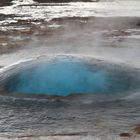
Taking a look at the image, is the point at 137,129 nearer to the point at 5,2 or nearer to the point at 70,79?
the point at 70,79

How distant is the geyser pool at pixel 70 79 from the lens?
910 cm

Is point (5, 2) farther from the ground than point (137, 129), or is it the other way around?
point (137, 129)

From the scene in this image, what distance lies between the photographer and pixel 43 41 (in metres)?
19.1

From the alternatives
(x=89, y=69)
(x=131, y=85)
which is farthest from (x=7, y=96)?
(x=131, y=85)

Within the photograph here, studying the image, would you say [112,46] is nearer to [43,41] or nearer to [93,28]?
[43,41]

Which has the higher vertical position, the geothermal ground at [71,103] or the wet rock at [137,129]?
the geothermal ground at [71,103]

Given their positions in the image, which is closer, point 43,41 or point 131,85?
point 131,85

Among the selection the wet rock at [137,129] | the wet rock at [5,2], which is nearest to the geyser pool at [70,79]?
the wet rock at [137,129]

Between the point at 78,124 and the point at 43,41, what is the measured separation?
11.8 m

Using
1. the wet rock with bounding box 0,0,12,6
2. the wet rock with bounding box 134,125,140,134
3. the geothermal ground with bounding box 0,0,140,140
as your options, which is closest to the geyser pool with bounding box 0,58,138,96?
the geothermal ground with bounding box 0,0,140,140

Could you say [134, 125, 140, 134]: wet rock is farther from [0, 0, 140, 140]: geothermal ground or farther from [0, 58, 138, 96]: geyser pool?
[0, 58, 138, 96]: geyser pool

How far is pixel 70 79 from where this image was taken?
910 cm

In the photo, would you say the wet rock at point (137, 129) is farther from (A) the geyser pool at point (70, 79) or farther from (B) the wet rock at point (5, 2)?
(B) the wet rock at point (5, 2)

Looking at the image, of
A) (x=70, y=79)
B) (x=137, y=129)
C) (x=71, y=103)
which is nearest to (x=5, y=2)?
(x=70, y=79)
